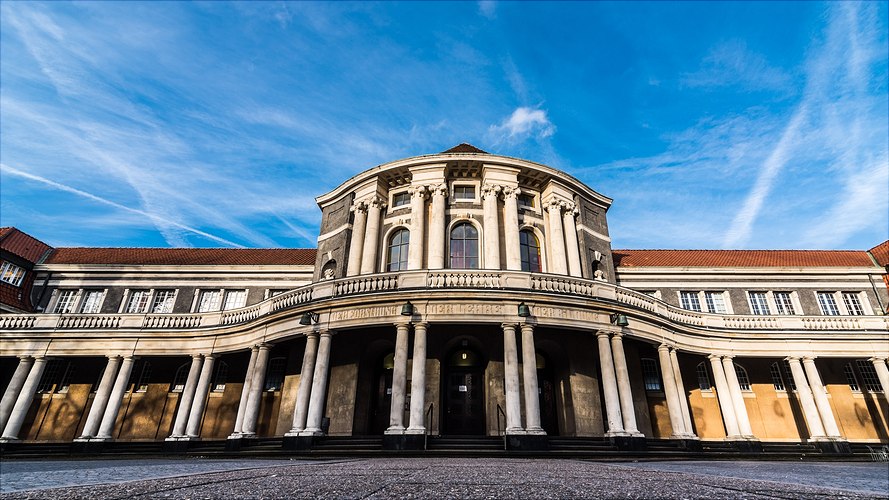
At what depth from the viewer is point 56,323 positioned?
2350cm

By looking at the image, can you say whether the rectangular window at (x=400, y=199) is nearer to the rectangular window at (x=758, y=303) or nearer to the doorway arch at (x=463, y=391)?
the doorway arch at (x=463, y=391)

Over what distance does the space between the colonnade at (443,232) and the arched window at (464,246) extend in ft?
2.28

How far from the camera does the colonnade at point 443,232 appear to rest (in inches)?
866

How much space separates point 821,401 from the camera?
2162cm

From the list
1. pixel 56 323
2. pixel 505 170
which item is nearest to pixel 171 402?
pixel 56 323

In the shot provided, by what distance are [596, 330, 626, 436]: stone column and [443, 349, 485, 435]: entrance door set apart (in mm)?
5101

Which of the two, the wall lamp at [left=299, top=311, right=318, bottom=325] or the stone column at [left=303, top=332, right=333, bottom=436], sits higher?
the wall lamp at [left=299, top=311, right=318, bottom=325]

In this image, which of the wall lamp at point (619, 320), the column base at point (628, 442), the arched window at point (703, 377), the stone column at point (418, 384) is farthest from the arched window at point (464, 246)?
the arched window at point (703, 377)

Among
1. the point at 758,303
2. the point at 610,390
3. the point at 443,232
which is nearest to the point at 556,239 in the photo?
the point at 443,232

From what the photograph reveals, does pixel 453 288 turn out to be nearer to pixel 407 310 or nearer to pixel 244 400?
pixel 407 310

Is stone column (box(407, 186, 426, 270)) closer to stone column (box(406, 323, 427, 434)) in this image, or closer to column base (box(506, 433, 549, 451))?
stone column (box(406, 323, 427, 434))

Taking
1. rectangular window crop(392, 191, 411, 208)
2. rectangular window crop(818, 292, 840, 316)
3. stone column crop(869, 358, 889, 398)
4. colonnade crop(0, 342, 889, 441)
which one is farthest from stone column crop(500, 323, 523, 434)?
rectangular window crop(818, 292, 840, 316)

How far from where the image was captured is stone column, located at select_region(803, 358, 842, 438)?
21141 millimetres

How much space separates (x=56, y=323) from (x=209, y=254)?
9.78 m
